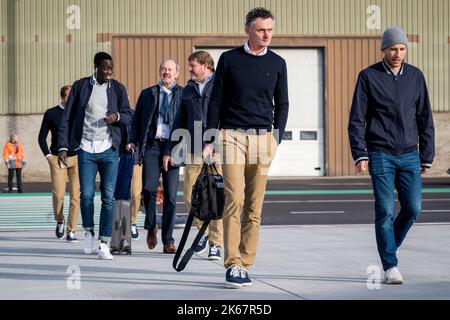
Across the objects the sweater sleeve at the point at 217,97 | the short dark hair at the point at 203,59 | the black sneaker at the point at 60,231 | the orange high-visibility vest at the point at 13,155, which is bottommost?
the orange high-visibility vest at the point at 13,155

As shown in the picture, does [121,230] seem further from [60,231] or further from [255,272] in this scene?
[60,231]

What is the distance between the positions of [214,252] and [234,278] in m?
2.39

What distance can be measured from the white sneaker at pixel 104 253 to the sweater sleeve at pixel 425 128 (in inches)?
131

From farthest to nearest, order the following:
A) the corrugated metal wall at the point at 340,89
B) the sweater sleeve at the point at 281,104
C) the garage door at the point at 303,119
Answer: the garage door at the point at 303,119 < the corrugated metal wall at the point at 340,89 < the sweater sleeve at the point at 281,104

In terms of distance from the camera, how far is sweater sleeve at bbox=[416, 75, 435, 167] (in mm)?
8750

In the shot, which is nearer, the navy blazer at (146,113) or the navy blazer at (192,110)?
the navy blazer at (192,110)

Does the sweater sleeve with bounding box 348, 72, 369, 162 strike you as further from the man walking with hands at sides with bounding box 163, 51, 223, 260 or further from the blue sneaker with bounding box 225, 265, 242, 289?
the man walking with hands at sides with bounding box 163, 51, 223, 260

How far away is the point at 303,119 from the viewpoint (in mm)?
37844

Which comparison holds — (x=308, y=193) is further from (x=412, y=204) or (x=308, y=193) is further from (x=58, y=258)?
(x=412, y=204)

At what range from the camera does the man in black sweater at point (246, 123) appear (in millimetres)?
8477

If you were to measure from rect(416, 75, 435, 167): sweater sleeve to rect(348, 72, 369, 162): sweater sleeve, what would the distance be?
→ 0.47 meters

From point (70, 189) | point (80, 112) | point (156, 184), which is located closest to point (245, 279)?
point (156, 184)

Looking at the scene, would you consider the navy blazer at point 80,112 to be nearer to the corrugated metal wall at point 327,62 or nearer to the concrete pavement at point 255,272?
the concrete pavement at point 255,272

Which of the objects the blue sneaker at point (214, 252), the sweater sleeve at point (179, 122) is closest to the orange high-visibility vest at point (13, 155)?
the sweater sleeve at point (179, 122)
